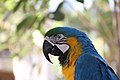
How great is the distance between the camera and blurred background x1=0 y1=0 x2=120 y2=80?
4.58 feet

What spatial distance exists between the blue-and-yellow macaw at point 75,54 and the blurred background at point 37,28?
0.07 m

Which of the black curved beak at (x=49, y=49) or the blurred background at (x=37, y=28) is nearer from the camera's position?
the black curved beak at (x=49, y=49)

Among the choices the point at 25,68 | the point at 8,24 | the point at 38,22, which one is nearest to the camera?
the point at 38,22

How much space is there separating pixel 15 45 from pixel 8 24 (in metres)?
0.20

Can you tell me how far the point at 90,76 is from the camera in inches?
39.3

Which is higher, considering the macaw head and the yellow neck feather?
the macaw head

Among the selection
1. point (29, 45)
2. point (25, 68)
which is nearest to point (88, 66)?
point (29, 45)

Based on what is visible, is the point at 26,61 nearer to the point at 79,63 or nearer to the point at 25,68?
the point at 25,68

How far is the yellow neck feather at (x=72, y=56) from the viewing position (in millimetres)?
1028

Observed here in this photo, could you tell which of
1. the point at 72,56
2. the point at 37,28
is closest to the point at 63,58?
the point at 72,56

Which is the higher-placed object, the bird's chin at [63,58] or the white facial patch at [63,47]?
the white facial patch at [63,47]

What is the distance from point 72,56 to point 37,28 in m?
0.43

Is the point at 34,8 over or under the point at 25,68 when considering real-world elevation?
over

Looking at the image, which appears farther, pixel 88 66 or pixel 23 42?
pixel 23 42
